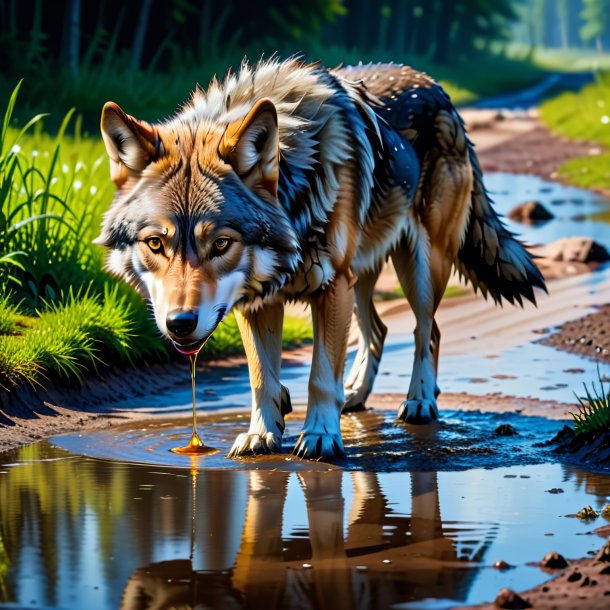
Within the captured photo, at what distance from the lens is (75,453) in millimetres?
6652

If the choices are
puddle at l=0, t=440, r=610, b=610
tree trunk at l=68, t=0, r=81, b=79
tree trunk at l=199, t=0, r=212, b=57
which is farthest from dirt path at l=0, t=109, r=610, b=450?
tree trunk at l=199, t=0, r=212, b=57

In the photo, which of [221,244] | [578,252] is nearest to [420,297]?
[221,244]

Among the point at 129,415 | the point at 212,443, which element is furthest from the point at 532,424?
the point at 129,415

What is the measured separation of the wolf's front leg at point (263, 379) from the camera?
666 cm

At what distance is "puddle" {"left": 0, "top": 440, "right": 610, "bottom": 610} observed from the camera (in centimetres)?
427

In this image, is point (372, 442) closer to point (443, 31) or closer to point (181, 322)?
point (181, 322)

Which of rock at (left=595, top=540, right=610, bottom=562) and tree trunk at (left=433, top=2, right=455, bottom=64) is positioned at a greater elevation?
tree trunk at (left=433, top=2, right=455, bottom=64)

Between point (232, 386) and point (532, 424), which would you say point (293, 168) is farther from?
point (232, 386)

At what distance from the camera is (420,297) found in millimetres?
8086

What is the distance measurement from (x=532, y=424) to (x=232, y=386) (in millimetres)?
2237

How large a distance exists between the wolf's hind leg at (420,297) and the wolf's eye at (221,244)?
7.68ft

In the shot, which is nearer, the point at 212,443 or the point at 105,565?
the point at 105,565

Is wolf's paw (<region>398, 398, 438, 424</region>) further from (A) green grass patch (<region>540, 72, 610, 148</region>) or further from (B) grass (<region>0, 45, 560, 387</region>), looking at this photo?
(A) green grass patch (<region>540, 72, 610, 148</region>)

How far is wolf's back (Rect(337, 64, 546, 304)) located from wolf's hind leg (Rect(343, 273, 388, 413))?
0.67 meters
